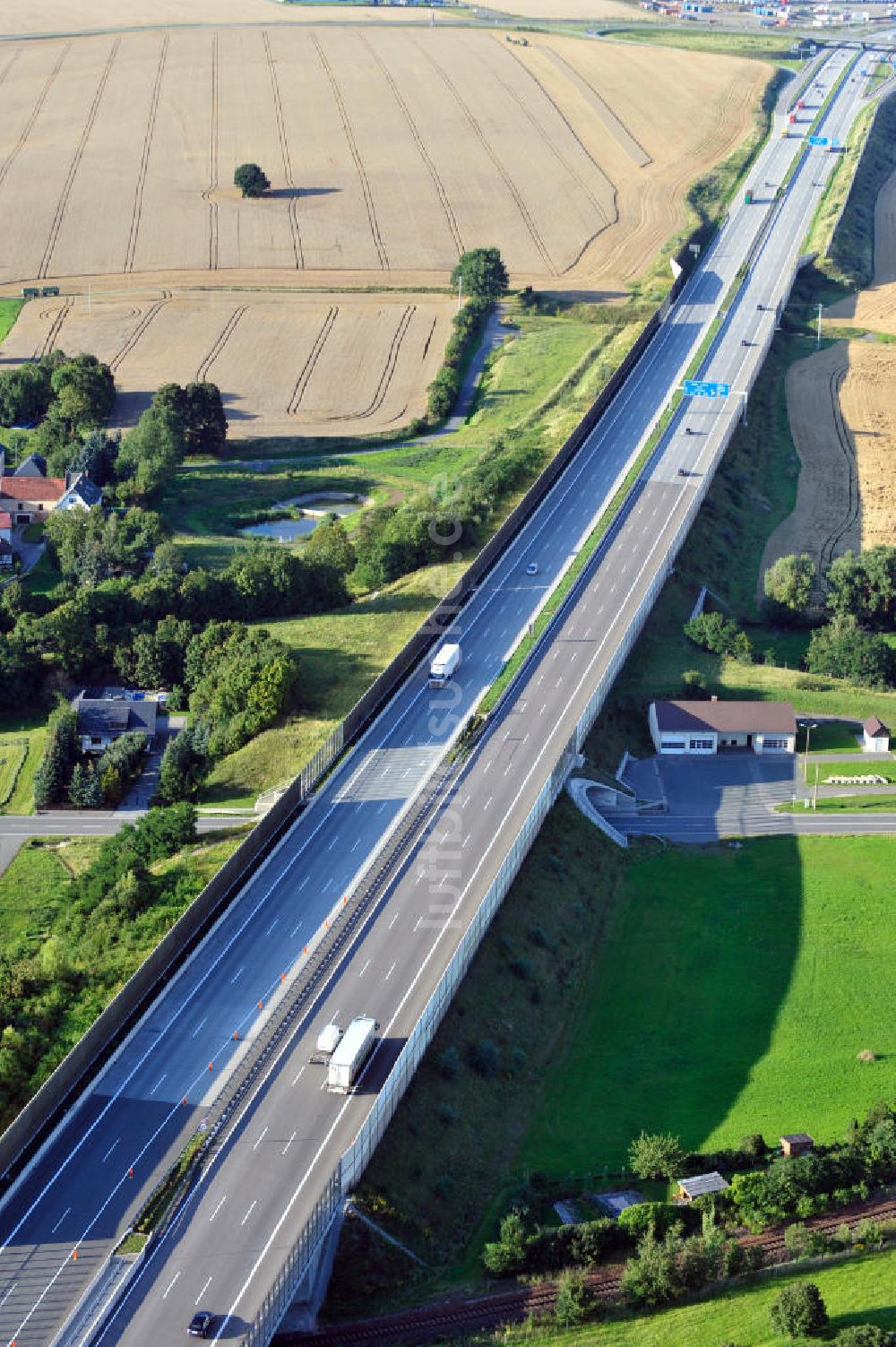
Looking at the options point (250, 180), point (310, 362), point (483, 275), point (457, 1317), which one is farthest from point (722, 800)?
point (250, 180)

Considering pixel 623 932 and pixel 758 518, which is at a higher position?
pixel 758 518

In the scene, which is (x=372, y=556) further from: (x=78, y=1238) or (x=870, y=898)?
(x=78, y=1238)

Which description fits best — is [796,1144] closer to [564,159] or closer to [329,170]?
[329,170]

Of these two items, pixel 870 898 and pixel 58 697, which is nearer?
pixel 870 898

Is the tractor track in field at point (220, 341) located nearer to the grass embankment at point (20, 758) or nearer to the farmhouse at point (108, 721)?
the grass embankment at point (20, 758)

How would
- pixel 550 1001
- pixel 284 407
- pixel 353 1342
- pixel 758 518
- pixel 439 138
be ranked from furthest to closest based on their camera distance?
pixel 439 138 → pixel 284 407 → pixel 758 518 → pixel 550 1001 → pixel 353 1342

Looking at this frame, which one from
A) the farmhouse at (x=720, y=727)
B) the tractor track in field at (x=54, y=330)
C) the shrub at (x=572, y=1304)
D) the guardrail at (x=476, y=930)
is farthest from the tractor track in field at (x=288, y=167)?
the shrub at (x=572, y=1304)

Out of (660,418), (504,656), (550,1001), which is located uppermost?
(660,418)

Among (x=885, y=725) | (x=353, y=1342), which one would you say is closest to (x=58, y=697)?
(x=885, y=725)
